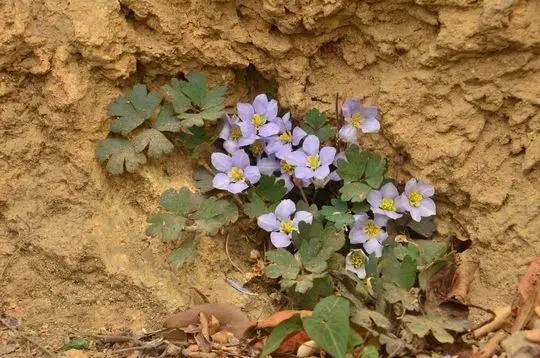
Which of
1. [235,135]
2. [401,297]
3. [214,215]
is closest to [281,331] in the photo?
[401,297]

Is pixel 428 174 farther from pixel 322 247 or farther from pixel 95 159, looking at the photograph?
pixel 95 159

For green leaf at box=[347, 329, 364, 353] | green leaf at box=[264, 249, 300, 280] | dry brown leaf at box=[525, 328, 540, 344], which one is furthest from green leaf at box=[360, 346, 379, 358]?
dry brown leaf at box=[525, 328, 540, 344]

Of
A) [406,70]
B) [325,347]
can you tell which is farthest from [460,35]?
[325,347]

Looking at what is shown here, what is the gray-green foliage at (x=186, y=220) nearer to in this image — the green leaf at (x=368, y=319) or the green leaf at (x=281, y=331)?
the green leaf at (x=281, y=331)

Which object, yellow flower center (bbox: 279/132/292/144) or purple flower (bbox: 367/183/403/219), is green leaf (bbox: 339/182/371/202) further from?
yellow flower center (bbox: 279/132/292/144)

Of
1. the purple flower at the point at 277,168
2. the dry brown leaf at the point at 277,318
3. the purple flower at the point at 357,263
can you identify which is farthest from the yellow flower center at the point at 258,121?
the dry brown leaf at the point at 277,318
